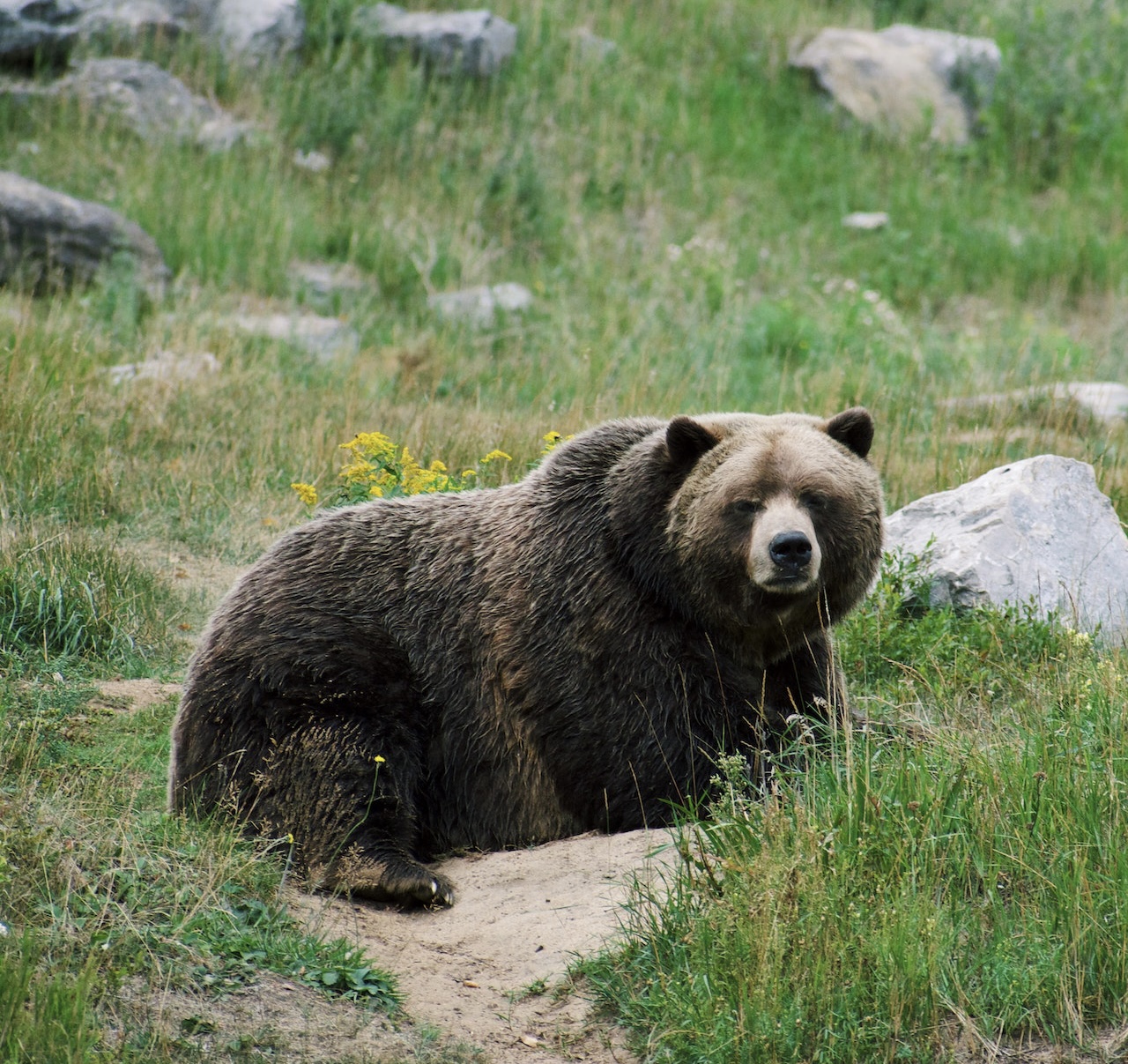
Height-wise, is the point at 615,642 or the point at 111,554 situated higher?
the point at 615,642

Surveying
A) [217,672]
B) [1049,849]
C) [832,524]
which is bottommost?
[217,672]

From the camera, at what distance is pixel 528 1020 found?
3812 mm

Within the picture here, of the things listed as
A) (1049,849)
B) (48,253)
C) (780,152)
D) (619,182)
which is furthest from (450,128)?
(1049,849)

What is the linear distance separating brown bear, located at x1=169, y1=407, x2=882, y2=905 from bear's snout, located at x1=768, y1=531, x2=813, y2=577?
0.28 feet

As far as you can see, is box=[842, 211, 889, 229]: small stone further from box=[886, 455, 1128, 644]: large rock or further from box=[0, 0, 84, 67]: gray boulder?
box=[886, 455, 1128, 644]: large rock

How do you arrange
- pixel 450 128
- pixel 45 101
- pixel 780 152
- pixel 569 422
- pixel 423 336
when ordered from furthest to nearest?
pixel 780 152 → pixel 450 128 → pixel 45 101 → pixel 423 336 → pixel 569 422

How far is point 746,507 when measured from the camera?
483 cm

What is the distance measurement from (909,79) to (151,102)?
9.75 m

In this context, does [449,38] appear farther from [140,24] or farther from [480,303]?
[480,303]

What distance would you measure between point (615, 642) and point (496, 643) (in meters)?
0.47

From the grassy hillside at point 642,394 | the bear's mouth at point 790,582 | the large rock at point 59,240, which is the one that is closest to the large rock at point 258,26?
the grassy hillside at point 642,394

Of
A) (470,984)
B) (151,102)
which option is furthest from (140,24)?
(470,984)

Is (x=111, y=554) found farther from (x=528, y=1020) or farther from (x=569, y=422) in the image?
(x=528, y=1020)

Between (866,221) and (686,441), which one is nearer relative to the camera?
(686,441)
